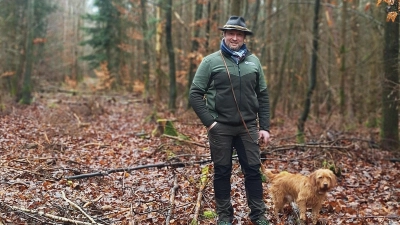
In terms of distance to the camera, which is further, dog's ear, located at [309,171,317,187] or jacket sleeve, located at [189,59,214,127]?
dog's ear, located at [309,171,317,187]

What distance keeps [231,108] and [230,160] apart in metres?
0.66

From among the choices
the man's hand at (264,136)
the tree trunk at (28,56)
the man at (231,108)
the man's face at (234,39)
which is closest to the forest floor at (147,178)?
the man at (231,108)

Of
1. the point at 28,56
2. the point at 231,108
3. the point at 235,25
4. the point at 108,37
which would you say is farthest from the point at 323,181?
the point at 108,37

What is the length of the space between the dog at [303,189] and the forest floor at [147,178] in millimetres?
276

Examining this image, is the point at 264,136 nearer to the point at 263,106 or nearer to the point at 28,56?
the point at 263,106

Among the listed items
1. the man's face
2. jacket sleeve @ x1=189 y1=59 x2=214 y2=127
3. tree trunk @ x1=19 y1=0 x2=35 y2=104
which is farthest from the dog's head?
tree trunk @ x1=19 y1=0 x2=35 y2=104

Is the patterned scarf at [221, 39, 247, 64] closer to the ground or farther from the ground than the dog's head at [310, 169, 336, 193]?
farther from the ground

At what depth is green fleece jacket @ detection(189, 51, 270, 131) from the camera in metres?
4.83

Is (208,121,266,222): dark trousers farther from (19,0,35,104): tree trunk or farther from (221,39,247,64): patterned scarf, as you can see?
(19,0,35,104): tree trunk

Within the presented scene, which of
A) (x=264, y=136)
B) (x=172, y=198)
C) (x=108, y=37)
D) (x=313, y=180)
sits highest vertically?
(x=108, y=37)

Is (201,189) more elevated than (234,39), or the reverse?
(234,39)

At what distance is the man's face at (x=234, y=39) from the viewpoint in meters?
4.91

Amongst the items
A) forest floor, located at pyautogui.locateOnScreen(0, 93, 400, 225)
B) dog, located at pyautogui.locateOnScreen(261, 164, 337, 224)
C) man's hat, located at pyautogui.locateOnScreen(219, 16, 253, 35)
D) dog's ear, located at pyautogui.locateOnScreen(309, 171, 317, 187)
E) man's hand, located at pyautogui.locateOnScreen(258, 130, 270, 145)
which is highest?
man's hat, located at pyautogui.locateOnScreen(219, 16, 253, 35)

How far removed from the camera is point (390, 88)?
35.4 ft
